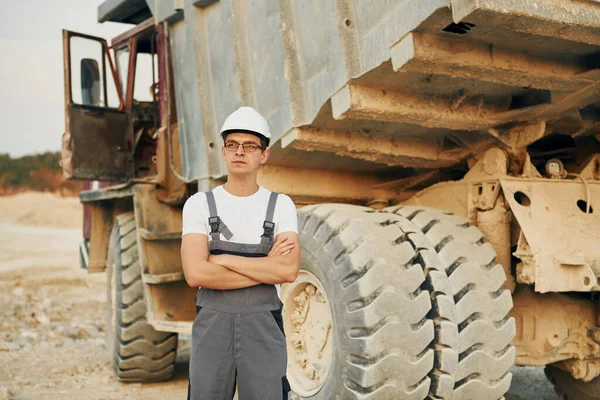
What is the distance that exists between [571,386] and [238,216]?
3.17 metres

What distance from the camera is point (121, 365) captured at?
587 centimetres

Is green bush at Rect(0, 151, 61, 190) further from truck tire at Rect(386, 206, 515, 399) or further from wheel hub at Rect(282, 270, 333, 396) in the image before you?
truck tire at Rect(386, 206, 515, 399)

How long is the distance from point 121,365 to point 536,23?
445cm

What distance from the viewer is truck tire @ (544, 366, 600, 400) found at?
448 cm

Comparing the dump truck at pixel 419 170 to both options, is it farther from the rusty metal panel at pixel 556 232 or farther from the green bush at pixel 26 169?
the green bush at pixel 26 169

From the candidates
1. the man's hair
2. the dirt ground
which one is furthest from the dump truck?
the dirt ground

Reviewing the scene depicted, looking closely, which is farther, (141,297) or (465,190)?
(141,297)

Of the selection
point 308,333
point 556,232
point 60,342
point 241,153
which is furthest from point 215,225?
point 60,342

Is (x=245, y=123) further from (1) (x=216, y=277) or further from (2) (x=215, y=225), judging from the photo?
(1) (x=216, y=277)

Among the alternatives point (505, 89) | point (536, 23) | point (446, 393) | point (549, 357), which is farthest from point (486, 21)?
point (549, 357)

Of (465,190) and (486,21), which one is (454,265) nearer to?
(465,190)

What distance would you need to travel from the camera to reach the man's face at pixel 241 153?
255cm

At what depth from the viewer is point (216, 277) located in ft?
8.07

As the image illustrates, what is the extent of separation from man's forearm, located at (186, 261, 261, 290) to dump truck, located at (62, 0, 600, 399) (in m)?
0.97
